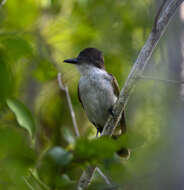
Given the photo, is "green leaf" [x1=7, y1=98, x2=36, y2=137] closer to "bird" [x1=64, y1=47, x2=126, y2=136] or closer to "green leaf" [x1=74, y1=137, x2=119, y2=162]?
"green leaf" [x1=74, y1=137, x2=119, y2=162]

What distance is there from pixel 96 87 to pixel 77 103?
424mm

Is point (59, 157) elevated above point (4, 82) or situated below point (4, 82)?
below

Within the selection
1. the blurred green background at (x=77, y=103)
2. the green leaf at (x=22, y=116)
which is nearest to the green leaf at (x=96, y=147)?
the blurred green background at (x=77, y=103)

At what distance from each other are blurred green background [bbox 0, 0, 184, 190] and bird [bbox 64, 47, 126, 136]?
4.8 inches

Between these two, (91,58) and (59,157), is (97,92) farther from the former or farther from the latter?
(59,157)

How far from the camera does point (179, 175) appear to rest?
8.07ft

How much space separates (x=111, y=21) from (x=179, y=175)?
2828mm

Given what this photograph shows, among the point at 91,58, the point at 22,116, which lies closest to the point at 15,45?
the point at 22,116

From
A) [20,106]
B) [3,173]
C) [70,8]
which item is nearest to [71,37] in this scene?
[70,8]

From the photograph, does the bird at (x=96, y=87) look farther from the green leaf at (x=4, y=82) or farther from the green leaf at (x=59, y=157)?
the green leaf at (x=59, y=157)

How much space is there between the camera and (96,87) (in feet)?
12.5

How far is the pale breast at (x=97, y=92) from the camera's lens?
12.5 feet

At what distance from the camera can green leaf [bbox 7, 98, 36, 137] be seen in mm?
1716

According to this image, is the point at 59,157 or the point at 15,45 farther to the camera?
the point at 15,45
